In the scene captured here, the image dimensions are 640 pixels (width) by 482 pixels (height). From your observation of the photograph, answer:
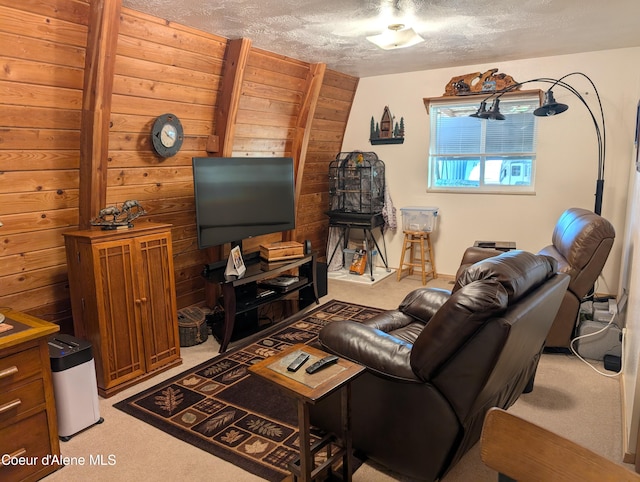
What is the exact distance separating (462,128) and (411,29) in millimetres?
2179

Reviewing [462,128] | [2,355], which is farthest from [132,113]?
[462,128]

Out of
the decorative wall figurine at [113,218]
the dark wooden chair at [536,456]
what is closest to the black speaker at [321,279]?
the decorative wall figurine at [113,218]

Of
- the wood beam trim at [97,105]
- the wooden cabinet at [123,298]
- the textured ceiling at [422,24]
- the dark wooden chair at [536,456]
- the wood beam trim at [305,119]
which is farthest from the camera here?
the wood beam trim at [305,119]

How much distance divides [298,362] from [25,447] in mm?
1378

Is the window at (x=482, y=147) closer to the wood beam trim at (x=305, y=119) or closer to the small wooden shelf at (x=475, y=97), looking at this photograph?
the small wooden shelf at (x=475, y=97)

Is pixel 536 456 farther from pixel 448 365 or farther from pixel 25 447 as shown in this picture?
pixel 25 447

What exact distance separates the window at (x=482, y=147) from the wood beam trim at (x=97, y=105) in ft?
11.8

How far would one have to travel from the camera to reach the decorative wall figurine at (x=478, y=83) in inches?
185

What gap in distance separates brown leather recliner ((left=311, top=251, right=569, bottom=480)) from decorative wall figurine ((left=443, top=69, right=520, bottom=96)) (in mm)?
3135

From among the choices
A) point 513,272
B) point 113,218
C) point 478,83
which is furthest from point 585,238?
point 113,218

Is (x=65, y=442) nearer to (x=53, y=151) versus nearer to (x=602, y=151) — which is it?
(x=53, y=151)

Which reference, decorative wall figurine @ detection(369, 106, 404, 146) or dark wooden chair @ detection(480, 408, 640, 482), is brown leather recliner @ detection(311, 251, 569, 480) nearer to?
dark wooden chair @ detection(480, 408, 640, 482)

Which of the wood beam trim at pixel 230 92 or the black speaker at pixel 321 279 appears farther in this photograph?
the black speaker at pixel 321 279

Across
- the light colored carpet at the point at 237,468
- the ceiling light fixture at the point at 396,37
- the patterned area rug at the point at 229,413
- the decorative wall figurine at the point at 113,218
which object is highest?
the ceiling light fixture at the point at 396,37
